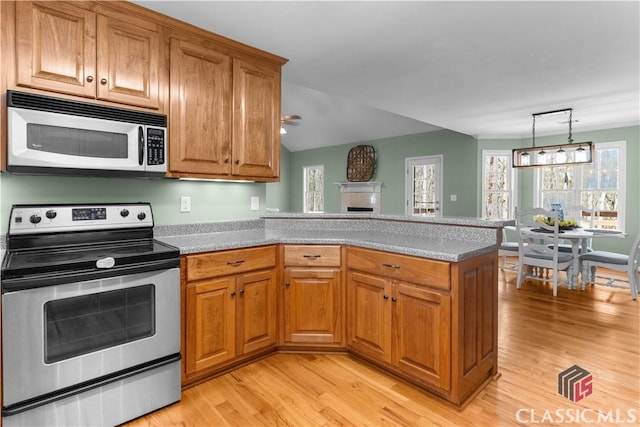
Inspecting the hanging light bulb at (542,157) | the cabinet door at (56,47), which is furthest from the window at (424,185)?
the cabinet door at (56,47)

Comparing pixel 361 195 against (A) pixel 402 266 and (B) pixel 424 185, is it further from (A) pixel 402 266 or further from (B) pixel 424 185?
(A) pixel 402 266

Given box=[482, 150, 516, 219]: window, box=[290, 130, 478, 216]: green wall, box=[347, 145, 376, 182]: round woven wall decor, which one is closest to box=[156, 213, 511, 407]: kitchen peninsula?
box=[290, 130, 478, 216]: green wall

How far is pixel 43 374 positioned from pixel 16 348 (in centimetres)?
17

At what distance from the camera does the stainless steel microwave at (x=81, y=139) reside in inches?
68.7

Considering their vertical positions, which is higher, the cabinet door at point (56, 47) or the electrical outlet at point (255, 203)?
the cabinet door at point (56, 47)

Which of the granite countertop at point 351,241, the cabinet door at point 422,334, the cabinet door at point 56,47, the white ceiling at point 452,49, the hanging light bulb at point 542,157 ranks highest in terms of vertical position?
the white ceiling at point 452,49

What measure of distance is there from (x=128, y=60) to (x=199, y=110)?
49cm

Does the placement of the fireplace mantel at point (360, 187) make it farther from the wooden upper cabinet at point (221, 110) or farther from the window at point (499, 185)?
the wooden upper cabinet at point (221, 110)

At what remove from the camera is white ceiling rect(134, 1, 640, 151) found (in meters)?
2.17

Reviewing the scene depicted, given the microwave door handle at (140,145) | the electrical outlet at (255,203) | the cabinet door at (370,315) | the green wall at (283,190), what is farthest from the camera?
the green wall at (283,190)

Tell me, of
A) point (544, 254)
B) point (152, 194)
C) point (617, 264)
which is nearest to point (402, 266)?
point (152, 194)

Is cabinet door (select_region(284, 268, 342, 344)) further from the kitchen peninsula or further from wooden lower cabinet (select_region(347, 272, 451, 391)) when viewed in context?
wooden lower cabinet (select_region(347, 272, 451, 391))

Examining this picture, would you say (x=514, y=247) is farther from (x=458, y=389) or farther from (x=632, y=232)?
(x=458, y=389)

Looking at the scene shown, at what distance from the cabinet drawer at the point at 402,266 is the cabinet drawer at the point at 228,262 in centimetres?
58
